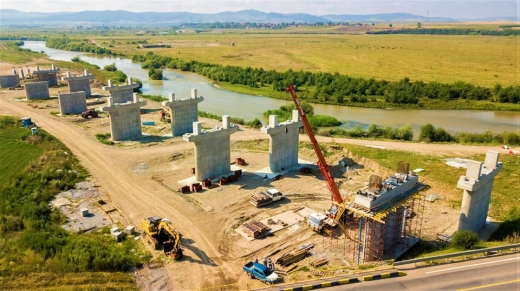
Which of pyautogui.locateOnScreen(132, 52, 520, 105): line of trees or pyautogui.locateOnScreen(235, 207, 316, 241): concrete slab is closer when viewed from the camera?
pyautogui.locateOnScreen(235, 207, 316, 241): concrete slab

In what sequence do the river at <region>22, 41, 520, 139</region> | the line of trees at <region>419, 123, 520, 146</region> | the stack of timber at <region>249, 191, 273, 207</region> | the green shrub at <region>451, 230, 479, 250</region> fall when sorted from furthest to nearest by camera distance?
the river at <region>22, 41, 520, 139</region>
the line of trees at <region>419, 123, 520, 146</region>
the stack of timber at <region>249, 191, 273, 207</region>
the green shrub at <region>451, 230, 479, 250</region>

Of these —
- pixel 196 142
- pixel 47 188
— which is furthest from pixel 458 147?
pixel 47 188

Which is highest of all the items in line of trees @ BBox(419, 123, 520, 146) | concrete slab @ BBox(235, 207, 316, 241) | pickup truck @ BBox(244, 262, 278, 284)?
line of trees @ BBox(419, 123, 520, 146)

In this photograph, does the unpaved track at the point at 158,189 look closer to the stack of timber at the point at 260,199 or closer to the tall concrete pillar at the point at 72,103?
the tall concrete pillar at the point at 72,103

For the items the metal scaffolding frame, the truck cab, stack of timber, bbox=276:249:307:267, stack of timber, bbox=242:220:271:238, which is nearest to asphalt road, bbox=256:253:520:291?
the metal scaffolding frame

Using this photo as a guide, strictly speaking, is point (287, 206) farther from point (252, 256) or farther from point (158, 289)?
point (158, 289)

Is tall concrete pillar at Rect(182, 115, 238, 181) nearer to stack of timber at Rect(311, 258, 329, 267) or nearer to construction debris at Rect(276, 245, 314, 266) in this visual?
construction debris at Rect(276, 245, 314, 266)
